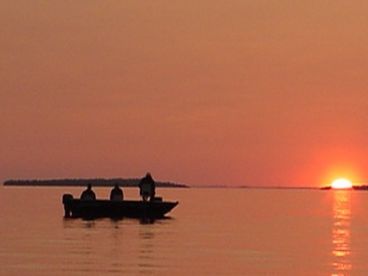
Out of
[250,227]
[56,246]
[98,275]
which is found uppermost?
[250,227]

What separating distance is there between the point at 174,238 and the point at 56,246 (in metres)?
8.92

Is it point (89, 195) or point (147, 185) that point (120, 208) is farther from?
point (89, 195)

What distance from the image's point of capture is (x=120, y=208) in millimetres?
73812

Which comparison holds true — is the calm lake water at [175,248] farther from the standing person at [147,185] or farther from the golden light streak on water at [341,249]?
the standing person at [147,185]

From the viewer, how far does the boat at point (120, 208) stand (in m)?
73.2

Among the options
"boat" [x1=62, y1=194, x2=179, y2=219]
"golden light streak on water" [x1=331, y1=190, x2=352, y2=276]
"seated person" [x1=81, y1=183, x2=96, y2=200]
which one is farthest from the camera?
"seated person" [x1=81, y1=183, x2=96, y2=200]

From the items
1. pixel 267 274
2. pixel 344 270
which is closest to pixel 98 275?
pixel 267 274

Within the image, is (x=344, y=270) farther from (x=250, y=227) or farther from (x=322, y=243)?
(x=250, y=227)

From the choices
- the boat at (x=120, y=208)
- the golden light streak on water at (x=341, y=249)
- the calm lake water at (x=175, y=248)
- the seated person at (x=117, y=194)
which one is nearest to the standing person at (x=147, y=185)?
the boat at (x=120, y=208)

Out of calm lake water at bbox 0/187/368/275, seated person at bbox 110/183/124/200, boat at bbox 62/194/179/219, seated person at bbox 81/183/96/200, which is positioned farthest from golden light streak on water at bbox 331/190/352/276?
seated person at bbox 81/183/96/200

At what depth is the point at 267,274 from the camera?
41812mm

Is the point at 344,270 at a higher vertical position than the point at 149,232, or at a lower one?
lower

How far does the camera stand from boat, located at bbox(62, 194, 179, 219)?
73250 mm

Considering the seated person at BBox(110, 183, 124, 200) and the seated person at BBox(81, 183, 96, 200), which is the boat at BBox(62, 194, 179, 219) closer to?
the seated person at BBox(81, 183, 96, 200)
